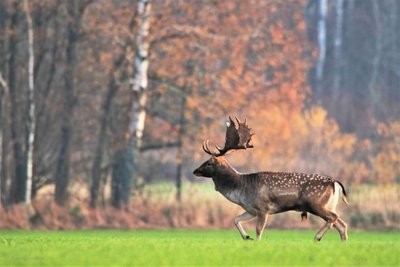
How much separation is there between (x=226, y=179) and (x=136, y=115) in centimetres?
1548

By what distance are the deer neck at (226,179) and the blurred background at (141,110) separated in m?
12.3

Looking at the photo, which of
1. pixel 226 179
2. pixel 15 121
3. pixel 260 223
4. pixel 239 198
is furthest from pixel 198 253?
pixel 15 121

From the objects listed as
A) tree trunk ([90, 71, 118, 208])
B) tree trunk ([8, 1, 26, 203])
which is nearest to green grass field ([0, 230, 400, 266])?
tree trunk ([8, 1, 26, 203])

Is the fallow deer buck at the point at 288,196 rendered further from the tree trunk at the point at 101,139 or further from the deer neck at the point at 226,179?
the tree trunk at the point at 101,139

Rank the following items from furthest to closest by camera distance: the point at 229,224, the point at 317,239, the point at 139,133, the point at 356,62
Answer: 1. the point at 356,62
2. the point at 139,133
3. the point at 229,224
4. the point at 317,239

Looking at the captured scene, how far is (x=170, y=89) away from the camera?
137 ft

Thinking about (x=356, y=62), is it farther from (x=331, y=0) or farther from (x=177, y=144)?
(x=177, y=144)

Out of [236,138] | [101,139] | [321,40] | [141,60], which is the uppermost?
[321,40]

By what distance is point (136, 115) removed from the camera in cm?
4028

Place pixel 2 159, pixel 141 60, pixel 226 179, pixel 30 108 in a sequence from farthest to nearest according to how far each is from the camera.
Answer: pixel 2 159, pixel 141 60, pixel 30 108, pixel 226 179

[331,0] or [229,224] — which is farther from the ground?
[331,0]

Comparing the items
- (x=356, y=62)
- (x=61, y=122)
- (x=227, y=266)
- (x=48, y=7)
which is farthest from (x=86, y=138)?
(x=356, y=62)

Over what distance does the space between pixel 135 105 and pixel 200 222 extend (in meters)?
3.93

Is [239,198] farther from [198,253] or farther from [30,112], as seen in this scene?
[30,112]
